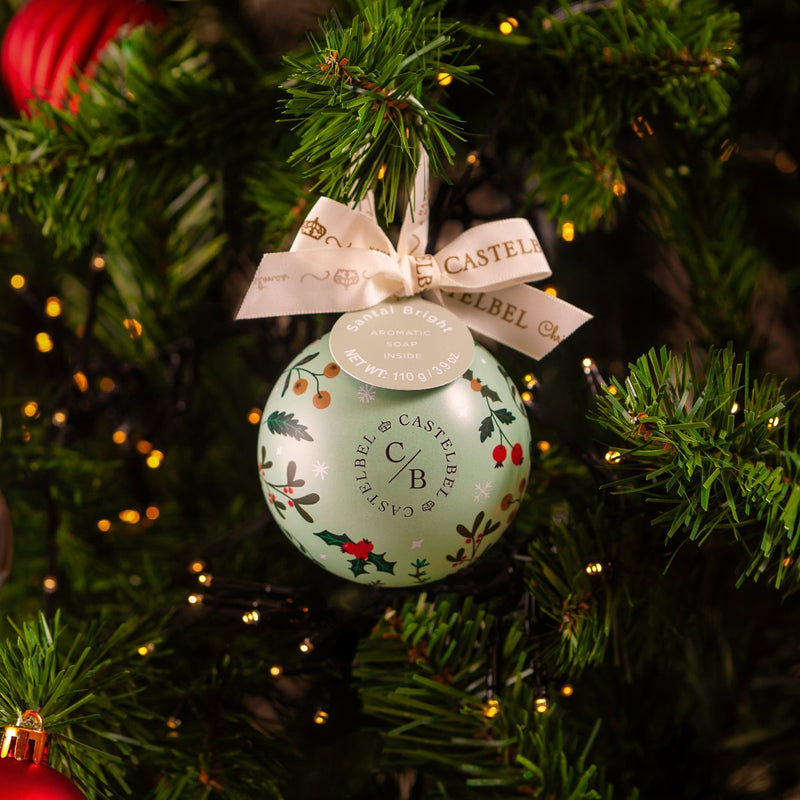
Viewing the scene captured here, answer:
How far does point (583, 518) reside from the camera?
47cm

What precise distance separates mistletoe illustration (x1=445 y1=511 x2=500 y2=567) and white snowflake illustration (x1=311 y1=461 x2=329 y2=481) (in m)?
0.07

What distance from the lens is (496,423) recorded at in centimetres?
42

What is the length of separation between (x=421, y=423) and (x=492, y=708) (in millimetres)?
161

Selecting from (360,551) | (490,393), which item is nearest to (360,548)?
(360,551)

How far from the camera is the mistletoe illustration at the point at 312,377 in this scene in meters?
0.41

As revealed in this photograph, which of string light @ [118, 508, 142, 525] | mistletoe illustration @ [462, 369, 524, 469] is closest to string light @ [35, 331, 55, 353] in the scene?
string light @ [118, 508, 142, 525]

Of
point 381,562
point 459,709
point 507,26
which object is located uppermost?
point 507,26

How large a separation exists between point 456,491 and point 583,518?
0.11 m

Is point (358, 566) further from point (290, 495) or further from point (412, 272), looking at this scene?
point (412, 272)

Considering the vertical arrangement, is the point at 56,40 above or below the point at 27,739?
above

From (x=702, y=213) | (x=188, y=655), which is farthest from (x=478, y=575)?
(x=702, y=213)

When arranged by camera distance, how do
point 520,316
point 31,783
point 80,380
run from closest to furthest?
point 31,783
point 520,316
point 80,380

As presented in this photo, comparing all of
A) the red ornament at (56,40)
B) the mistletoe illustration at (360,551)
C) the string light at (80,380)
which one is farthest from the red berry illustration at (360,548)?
the red ornament at (56,40)

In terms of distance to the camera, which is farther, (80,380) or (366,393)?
(80,380)
